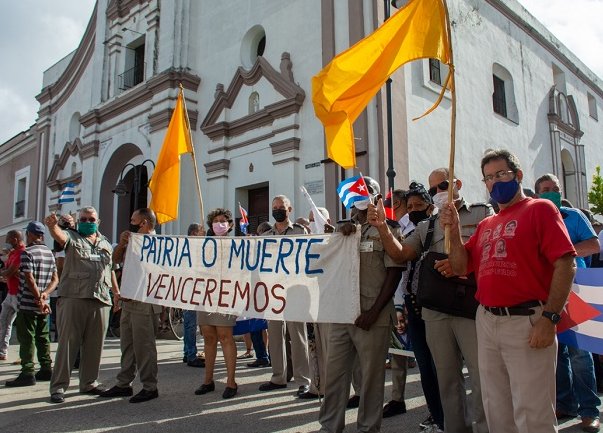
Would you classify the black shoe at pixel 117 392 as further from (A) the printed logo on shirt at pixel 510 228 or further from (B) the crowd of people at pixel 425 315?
(A) the printed logo on shirt at pixel 510 228

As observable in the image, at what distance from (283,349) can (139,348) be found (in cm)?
155

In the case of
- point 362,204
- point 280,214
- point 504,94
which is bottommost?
point 362,204

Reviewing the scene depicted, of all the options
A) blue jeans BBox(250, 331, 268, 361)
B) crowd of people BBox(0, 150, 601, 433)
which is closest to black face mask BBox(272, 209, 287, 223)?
crowd of people BBox(0, 150, 601, 433)

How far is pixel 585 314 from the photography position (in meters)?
3.56

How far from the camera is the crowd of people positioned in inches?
114

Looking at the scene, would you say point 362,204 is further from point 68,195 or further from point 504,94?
point 68,195

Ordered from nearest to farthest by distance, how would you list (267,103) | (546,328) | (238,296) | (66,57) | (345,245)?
(546,328)
(345,245)
(238,296)
(267,103)
(66,57)

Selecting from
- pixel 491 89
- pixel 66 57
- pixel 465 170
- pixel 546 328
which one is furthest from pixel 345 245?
pixel 66 57

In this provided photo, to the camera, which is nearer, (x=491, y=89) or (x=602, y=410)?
(x=602, y=410)

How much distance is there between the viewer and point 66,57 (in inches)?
900

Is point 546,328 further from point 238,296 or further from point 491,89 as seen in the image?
point 491,89

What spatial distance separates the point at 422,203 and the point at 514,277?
5.39 ft

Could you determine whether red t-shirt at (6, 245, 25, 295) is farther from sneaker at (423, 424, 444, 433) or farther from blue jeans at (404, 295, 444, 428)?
sneaker at (423, 424, 444, 433)

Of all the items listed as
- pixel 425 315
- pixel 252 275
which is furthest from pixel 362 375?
pixel 252 275
